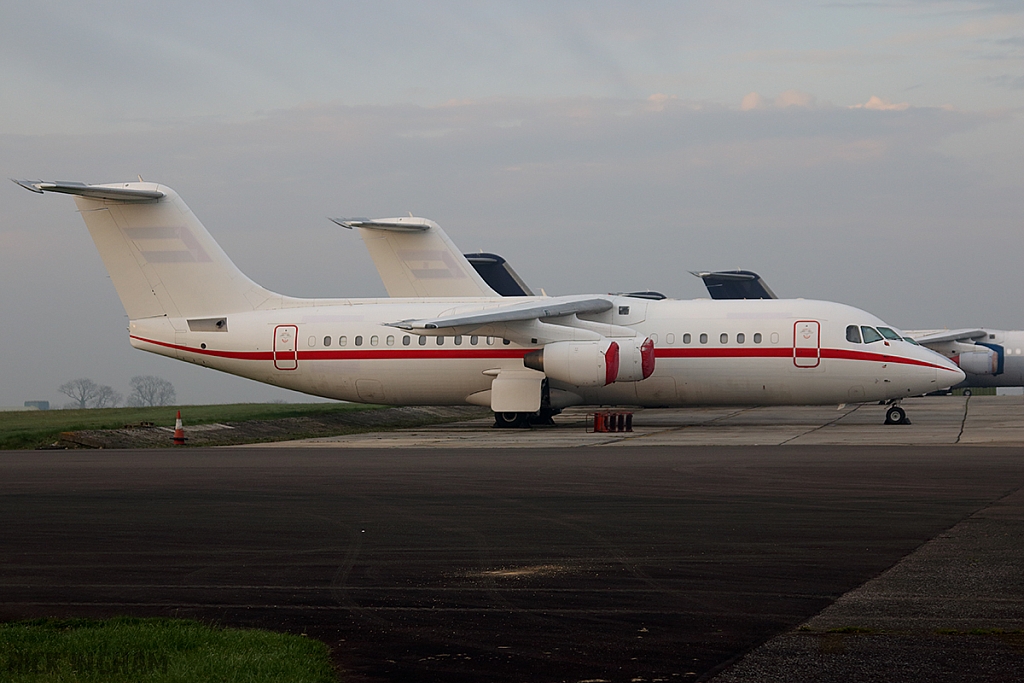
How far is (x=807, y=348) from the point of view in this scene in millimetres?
32156

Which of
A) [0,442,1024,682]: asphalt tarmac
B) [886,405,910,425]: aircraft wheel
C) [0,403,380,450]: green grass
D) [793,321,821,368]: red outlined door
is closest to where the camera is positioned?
[0,442,1024,682]: asphalt tarmac

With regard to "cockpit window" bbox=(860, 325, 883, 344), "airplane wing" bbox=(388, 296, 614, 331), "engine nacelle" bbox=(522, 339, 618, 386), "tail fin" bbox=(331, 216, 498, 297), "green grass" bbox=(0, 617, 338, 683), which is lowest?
"green grass" bbox=(0, 617, 338, 683)

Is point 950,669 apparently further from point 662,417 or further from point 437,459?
point 662,417

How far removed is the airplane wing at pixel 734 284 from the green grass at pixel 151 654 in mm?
51184

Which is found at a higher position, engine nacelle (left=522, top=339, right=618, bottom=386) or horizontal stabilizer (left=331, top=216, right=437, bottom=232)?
horizontal stabilizer (left=331, top=216, right=437, bottom=232)

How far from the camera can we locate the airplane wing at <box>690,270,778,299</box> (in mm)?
57062

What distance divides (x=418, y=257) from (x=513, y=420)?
11.3 metres

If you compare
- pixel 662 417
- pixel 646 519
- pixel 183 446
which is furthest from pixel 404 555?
pixel 662 417

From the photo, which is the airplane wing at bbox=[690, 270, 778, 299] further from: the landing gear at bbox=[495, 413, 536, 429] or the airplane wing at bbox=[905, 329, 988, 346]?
the landing gear at bbox=[495, 413, 536, 429]

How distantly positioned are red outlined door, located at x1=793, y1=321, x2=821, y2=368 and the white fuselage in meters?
0.03

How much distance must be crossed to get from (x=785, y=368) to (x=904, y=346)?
3280mm

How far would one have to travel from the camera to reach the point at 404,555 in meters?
10.7

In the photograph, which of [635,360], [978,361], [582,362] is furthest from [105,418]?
[978,361]

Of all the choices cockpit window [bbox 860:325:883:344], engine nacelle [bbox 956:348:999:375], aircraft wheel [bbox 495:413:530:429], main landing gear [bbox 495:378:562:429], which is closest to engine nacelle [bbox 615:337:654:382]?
main landing gear [bbox 495:378:562:429]
